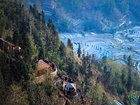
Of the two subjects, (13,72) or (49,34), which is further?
(49,34)

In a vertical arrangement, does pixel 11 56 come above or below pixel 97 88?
above

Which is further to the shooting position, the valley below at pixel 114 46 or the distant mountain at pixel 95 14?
the distant mountain at pixel 95 14

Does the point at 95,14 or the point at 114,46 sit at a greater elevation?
the point at 95,14

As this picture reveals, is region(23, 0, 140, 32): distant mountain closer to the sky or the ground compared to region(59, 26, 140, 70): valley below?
closer to the sky

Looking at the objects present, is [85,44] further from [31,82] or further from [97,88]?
[31,82]

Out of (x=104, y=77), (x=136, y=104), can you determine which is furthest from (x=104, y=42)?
(x=136, y=104)

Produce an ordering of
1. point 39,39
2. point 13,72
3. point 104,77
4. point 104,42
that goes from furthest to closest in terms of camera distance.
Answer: point 104,42 → point 104,77 → point 39,39 → point 13,72

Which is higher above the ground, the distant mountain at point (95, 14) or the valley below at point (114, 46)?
the distant mountain at point (95, 14)

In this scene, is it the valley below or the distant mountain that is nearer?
the valley below
